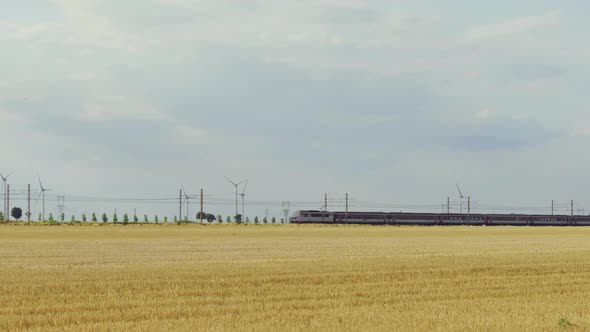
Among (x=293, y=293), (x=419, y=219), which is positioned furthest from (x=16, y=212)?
(x=293, y=293)

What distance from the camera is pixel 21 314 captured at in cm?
2091

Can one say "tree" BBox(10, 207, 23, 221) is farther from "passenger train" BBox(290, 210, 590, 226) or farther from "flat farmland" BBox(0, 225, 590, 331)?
"flat farmland" BBox(0, 225, 590, 331)

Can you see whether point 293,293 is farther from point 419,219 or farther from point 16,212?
point 16,212

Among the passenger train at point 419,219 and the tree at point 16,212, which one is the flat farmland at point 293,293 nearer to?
the passenger train at point 419,219

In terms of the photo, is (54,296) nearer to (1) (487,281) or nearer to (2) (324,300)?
(2) (324,300)

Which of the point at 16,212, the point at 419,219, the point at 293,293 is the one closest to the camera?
the point at 293,293

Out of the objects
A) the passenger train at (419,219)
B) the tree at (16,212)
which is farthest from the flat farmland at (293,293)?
the tree at (16,212)

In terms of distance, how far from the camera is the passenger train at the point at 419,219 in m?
146

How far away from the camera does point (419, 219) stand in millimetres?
150375

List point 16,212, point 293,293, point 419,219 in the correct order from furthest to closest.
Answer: point 16,212, point 419,219, point 293,293

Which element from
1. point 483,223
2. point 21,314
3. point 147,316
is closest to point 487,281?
point 147,316

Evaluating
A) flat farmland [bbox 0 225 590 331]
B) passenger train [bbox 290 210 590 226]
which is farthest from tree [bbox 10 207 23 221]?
flat farmland [bbox 0 225 590 331]

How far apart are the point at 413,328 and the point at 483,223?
143m

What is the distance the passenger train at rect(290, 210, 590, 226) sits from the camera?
14650 cm
